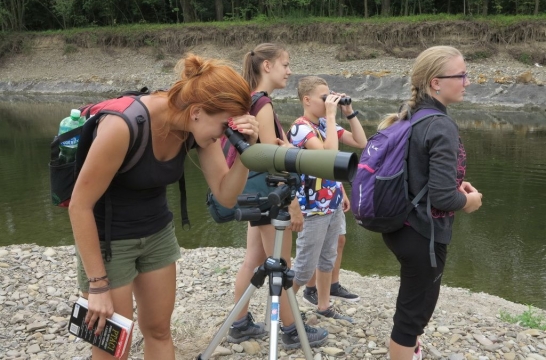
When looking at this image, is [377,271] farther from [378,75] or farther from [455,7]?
[455,7]

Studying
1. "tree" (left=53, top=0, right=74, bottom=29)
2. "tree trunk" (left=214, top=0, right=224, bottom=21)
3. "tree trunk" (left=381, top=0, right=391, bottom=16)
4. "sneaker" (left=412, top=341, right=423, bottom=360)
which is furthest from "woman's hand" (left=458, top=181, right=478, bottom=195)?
"tree" (left=53, top=0, right=74, bottom=29)

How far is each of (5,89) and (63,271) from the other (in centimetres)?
2867

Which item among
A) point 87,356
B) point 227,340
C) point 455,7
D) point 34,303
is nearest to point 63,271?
point 34,303

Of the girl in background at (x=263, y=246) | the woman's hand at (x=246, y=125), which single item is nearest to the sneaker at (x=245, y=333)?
the girl in background at (x=263, y=246)

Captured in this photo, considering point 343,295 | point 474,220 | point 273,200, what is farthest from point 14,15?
point 273,200

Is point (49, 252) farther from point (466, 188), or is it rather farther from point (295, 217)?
point (466, 188)

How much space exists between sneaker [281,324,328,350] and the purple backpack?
0.95 metres

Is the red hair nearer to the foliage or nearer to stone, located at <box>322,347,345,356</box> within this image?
stone, located at <box>322,347,345,356</box>

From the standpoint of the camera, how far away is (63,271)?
5.57 meters

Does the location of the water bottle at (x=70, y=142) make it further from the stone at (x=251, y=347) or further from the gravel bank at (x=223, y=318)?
the stone at (x=251, y=347)

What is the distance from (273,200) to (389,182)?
784mm

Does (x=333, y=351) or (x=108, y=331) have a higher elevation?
(x=108, y=331)

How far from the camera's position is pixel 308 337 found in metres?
3.50

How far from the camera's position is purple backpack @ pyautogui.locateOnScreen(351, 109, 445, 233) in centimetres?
278
